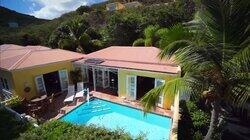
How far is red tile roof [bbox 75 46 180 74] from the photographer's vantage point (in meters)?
17.6

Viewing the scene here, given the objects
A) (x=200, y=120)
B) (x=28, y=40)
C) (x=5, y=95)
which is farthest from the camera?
(x=28, y=40)

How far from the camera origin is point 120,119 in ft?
55.2

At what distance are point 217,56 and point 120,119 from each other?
1070 centimetres

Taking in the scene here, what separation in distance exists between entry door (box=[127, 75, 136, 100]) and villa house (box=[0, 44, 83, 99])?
7.32 meters

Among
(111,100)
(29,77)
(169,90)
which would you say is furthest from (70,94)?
(169,90)

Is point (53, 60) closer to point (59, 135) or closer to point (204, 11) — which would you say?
point (59, 135)

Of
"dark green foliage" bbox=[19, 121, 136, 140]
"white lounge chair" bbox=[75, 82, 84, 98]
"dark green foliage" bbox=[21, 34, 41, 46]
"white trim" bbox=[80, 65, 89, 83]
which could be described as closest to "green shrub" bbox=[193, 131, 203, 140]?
"dark green foliage" bbox=[19, 121, 136, 140]

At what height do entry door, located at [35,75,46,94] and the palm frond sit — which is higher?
the palm frond

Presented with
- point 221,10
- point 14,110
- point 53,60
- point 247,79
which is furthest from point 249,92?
point 53,60

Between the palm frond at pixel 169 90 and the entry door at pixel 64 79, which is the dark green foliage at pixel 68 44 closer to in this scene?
the entry door at pixel 64 79

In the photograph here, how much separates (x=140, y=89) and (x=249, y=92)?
13863mm

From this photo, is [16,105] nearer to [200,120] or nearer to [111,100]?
[111,100]

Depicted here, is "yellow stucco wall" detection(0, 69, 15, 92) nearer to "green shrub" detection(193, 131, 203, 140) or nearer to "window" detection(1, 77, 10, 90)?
"window" detection(1, 77, 10, 90)

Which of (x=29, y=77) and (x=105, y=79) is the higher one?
(x=29, y=77)
